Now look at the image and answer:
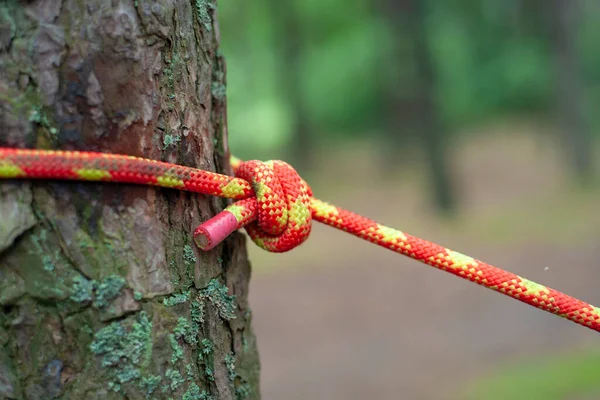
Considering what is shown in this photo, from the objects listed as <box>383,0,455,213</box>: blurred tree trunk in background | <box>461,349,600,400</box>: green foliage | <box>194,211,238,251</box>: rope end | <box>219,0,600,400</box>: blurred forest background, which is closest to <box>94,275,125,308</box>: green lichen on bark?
<box>194,211,238,251</box>: rope end

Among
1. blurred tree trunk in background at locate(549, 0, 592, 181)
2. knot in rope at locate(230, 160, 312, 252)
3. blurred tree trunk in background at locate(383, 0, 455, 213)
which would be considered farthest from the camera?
blurred tree trunk in background at locate(549, 0, 592, 181)

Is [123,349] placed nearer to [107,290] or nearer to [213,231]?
[107,290]

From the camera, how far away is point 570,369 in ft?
9.04

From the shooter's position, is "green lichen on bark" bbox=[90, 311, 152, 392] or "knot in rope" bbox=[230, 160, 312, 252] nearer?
"green lichen on bark" bbox=[90, 311, 152, 392]

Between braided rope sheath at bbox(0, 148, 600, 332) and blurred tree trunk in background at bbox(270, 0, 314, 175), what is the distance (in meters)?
8.85

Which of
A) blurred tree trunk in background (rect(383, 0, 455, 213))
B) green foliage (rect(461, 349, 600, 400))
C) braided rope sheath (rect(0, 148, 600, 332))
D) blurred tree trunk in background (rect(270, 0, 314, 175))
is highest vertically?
blurred tree trunk in background (rect(270, 0, 314, 175))

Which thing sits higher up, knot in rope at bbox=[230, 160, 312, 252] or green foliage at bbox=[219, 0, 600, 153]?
green foliage at bbox=[219, 0, 600, 153]

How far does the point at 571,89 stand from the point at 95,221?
21.2ft


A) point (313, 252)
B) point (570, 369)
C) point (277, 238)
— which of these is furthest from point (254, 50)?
point (277, 238)

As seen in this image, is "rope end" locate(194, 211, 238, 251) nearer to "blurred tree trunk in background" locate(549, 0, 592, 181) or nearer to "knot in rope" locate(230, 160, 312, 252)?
"knot in rope" locate(230, 160, 312, 252)

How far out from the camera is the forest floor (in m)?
2.97

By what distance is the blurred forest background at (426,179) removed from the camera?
3.04 metres

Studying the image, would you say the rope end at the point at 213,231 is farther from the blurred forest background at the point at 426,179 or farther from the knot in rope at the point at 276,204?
the blurred forest background at the point at 426,179

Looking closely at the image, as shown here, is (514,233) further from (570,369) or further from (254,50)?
(254,50)
